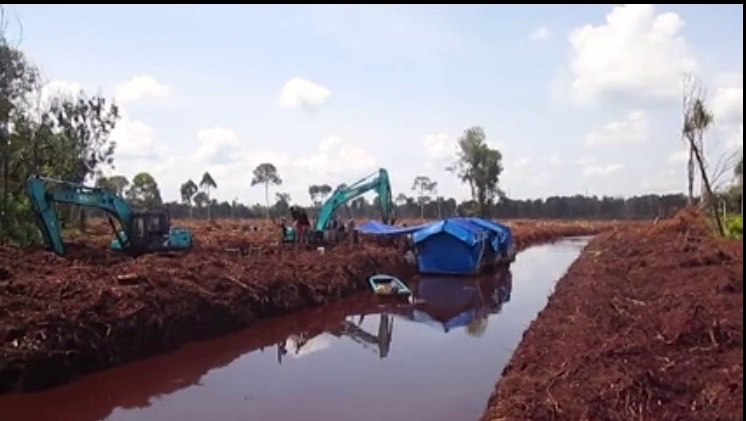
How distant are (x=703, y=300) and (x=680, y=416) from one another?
3413mm

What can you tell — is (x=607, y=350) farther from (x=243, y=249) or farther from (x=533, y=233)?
(x=533, y=233)

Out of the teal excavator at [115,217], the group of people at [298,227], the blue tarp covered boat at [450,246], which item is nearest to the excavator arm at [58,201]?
the teal excavator at [115,217]

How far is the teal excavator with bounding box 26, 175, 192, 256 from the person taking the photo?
56.7 ft

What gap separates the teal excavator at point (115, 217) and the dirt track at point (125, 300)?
0.54 m

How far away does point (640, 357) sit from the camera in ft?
21.9

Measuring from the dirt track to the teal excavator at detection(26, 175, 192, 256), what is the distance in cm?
54

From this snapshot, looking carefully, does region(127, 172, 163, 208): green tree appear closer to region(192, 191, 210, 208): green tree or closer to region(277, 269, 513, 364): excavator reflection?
region(192, 191, 210, 208): green tree

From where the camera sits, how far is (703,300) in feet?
26.7

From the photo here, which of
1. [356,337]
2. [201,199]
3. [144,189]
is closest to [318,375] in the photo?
[356,337]

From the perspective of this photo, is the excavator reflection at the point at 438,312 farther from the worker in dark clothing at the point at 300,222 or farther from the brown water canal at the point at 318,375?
the worker in dark clothing at the point at 300,222

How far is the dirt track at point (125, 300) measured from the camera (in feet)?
32.6

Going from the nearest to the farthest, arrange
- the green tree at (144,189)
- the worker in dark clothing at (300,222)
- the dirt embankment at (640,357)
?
the dirt embankment at (640,357) → the worker in dark clothing at (300,222) → the green tree at (144,189)

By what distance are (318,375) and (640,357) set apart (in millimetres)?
5278

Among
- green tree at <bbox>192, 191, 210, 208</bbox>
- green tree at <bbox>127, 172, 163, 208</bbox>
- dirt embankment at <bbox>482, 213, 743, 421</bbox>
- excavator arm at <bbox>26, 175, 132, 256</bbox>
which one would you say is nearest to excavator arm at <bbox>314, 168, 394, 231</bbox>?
excavator arm at <bbox>26, 175, 132, 256</bbox>
